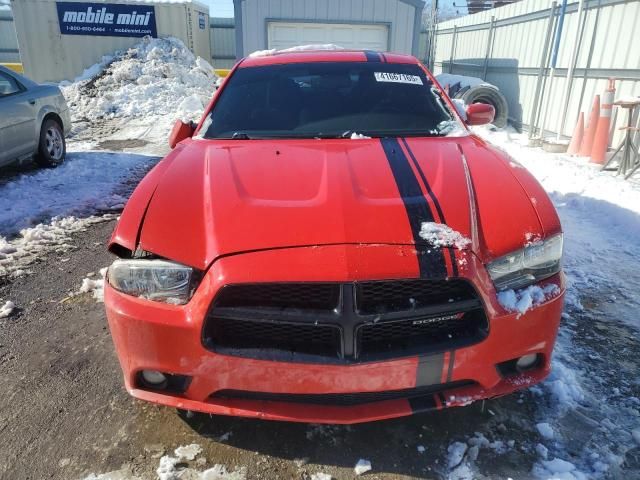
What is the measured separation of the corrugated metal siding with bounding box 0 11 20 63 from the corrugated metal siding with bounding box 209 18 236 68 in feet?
35.0

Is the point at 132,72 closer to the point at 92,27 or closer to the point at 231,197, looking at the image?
the point at 92,27

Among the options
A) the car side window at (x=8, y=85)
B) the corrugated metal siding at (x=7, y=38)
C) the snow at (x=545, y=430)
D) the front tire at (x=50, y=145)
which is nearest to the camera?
the snow at (x=545, y=430)

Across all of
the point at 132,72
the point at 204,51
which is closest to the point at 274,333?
the point at 132,72

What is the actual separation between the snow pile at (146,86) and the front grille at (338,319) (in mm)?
9550

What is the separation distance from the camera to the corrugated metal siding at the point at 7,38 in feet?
74.5

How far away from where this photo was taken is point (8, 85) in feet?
21.0

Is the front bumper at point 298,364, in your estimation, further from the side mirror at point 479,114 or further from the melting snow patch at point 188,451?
the side mirror at point 479,114

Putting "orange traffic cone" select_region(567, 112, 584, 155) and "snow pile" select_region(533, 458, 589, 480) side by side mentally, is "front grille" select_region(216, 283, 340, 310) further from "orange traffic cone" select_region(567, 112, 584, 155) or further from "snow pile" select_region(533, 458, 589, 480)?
"orange traffic cone" select_region(567, 112, 584, 155)

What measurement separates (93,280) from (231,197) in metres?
2.13

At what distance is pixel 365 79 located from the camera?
3355 mm

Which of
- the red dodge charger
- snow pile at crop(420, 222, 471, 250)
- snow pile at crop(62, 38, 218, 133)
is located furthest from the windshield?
snow pile at crop(62, 38, 218, 133)

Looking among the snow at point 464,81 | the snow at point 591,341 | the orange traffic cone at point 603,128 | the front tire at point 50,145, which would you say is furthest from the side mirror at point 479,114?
the snow at point 464,81

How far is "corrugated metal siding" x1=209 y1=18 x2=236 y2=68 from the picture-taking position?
63.0 feet

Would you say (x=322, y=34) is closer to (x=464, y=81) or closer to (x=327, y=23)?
(x=327, y=23)
